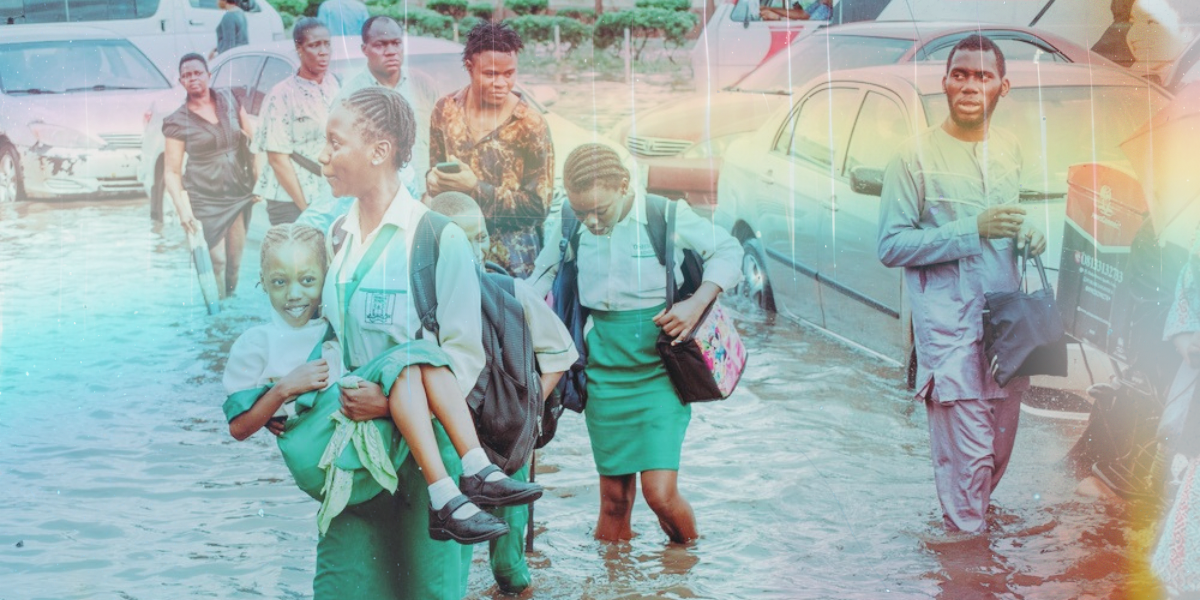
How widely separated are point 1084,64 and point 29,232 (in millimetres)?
3820

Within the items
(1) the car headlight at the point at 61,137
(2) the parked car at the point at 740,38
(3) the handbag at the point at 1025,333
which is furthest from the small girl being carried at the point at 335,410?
(2) the parked car at the point at 740,38

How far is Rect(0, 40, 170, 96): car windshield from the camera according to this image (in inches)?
204

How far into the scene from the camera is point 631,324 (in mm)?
4762

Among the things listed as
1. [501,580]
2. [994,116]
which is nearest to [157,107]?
[501,580]

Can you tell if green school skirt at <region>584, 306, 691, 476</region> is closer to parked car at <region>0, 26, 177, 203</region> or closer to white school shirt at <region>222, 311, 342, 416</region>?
white school shirt at <region>222, 311, 342, 416</region>

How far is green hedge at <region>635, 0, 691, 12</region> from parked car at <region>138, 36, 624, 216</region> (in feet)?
1.56

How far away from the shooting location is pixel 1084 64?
5043 mm

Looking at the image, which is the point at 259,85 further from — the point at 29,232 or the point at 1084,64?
the point at 1084,64

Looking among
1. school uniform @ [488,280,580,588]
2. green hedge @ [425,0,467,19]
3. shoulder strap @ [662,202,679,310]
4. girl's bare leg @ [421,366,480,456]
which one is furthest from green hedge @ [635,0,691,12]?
girl's bare leg @ [421,366,480,456]

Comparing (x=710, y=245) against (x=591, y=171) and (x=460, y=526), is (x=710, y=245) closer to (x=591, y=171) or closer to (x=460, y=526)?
(x=591, y=171)

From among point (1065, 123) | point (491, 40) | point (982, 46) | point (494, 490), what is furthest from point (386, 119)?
point (1065, 123)

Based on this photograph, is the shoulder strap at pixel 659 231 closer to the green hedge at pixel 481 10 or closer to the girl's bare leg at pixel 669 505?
the girl's bare leg at pixel 669 505

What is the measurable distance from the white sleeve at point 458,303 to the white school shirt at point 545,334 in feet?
0.80

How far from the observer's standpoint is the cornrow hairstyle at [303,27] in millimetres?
5262
